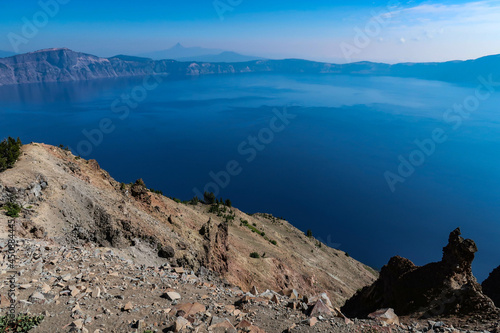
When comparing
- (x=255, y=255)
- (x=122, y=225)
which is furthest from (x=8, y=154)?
(x=255, y=255)

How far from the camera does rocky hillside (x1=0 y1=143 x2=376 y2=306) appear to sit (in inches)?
802

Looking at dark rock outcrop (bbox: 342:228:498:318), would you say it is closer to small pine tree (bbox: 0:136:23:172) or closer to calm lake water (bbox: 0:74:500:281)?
small pine tree (bbox: 0:136:23:172)

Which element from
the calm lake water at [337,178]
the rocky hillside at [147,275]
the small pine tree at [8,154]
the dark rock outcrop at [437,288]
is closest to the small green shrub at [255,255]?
the rocky hillside at [147,275]

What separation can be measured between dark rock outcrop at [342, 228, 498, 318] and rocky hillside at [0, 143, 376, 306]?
14089 millimetres

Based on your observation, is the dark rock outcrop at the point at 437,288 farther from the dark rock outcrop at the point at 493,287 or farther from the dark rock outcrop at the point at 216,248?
the dark rock outcrop at the point at 216,248

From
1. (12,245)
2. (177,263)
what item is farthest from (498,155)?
(12,245)

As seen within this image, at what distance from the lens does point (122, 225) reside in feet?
78.2

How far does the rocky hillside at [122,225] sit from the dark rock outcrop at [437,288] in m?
14.1

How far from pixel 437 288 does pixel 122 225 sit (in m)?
23.8

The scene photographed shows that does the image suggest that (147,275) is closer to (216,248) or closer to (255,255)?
(216,248)

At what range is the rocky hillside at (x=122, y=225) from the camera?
66.8ft

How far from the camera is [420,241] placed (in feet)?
326

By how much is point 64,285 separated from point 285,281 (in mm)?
29674

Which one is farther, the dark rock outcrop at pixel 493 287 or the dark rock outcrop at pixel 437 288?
the dark rock outcrop at pixel 493 287
